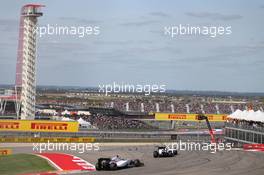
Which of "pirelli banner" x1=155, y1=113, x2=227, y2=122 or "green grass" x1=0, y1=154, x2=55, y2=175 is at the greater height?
"pirelli banner" x1=155, y1=113, x2=227, y2=122

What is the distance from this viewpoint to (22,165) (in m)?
31.2

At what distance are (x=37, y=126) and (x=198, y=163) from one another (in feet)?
86.7

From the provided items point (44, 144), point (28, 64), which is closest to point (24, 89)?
point (28, 64)

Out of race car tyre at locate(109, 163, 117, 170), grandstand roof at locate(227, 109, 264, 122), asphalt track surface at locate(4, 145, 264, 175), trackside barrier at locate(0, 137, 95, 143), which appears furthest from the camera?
trackside barrier at locate(0, 137, 95, 143)

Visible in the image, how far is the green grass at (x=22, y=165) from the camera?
96.5 ft

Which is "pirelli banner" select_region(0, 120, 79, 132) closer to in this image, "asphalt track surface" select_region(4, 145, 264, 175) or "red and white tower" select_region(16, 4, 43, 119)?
"red and white tower" select_region(16, 4, 43, 119)

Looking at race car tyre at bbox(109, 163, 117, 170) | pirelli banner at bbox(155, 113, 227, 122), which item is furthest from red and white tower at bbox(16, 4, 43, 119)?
race car tyre at bbox(109, 163, 117, 170)

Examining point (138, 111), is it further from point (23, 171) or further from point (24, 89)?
point (23, 171)

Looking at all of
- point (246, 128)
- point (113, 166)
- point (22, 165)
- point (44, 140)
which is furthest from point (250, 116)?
point (22, 165)

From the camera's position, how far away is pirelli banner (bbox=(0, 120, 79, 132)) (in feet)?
176

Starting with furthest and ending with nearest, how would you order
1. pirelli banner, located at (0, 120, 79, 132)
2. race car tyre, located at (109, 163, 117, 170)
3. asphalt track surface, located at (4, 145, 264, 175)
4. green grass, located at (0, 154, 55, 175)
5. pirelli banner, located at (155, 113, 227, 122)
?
pirelli banner, located at (155, 113, 227, 122) < pirelli banner, located at (0, 120, 79, 132) < green grass, located at (0, 154, 55, 175) < race car tyre, located at (109, 163, 117, 170) < asphalt track surface, located at (4, 145, 264, 175)

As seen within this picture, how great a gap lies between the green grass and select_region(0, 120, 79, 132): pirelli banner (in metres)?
19.0

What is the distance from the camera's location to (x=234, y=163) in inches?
1267

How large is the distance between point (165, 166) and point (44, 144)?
2018 cm
